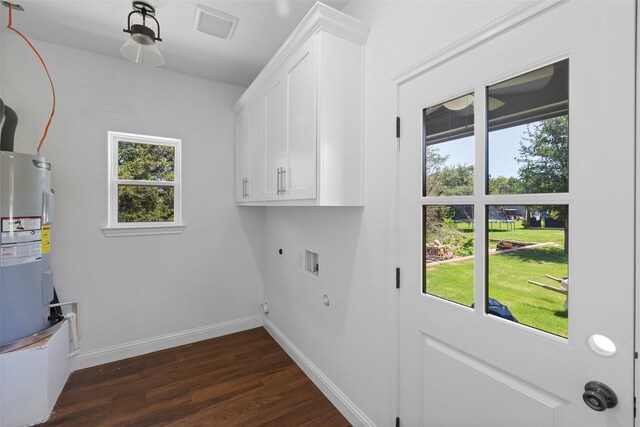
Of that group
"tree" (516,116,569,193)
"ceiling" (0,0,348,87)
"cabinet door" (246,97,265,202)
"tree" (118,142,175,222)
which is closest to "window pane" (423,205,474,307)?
"tree" (516,116,569,193)

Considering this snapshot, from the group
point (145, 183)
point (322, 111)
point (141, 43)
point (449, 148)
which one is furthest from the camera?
point (145, 183)

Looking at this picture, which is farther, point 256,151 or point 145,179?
point 145,179

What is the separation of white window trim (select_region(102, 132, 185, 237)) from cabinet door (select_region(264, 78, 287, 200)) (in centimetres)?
119

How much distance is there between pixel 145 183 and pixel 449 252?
2.75 meters

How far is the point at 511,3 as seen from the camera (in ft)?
3.29

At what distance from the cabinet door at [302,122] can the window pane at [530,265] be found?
93 cm

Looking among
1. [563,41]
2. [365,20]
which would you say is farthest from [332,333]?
[365,20]

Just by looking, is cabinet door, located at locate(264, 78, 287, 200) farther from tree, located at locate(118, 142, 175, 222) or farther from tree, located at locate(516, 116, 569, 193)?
tree, located at locate(516, 116, 569, 193)

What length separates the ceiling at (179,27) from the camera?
1.88 meters

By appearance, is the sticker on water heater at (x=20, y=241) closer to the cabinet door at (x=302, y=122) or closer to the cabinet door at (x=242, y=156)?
the cabinet door at (x=242, y=156)

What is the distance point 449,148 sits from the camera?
1252 mm

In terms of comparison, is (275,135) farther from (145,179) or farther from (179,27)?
(145,179)

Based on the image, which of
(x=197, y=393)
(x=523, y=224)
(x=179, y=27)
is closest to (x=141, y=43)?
(x=179, y=27)

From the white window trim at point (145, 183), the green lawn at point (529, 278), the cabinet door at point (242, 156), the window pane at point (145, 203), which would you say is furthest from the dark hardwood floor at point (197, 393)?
the cabinet door at point (242, 156)
